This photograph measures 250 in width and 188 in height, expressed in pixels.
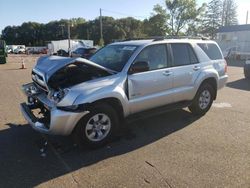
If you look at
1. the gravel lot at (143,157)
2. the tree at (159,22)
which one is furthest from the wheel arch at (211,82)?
the tree at (159,22)

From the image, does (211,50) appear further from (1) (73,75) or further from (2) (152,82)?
(1) (73,75)

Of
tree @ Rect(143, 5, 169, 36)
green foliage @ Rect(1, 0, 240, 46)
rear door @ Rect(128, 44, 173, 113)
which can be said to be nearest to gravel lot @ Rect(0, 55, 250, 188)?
rear door @ Rect(128, 44, 173, 113)

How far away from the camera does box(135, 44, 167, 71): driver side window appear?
18.2 feet

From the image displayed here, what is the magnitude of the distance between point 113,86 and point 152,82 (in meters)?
0.95

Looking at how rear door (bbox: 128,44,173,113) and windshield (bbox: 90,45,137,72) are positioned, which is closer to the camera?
rear door (bbox: 128,44,173,113)

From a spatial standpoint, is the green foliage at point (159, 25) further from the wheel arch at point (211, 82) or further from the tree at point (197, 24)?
the wheel arch at point (211, 82)

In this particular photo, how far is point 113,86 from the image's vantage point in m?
4.92

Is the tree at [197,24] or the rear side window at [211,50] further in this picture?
the tree at [197,24]

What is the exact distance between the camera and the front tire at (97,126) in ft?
15.4

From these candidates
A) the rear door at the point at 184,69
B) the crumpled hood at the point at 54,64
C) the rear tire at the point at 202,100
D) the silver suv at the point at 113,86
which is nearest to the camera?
the silver suv at the point at 113,86

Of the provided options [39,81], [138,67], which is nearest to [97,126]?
[138,67]

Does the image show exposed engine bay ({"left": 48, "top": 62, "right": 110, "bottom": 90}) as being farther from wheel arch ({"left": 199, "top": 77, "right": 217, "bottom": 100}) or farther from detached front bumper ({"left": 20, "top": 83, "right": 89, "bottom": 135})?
wheel arch ({"left": 199, "top": 77, "right": 217, "bottom": 100})

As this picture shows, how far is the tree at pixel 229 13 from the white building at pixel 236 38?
35.8m

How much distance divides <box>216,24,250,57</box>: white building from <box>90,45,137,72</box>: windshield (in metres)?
29.5
